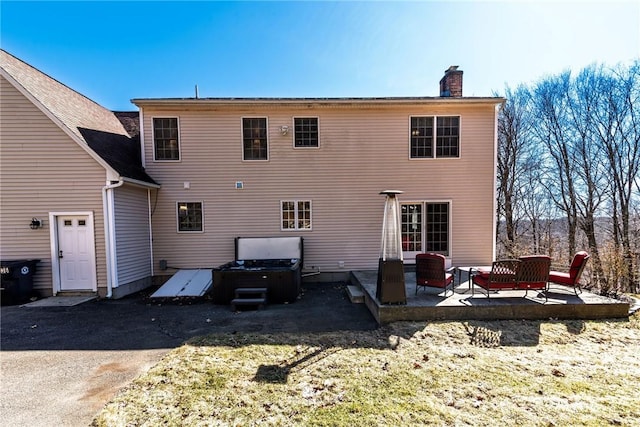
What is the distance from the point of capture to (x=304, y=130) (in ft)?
30.5

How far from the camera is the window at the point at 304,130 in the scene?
927cm

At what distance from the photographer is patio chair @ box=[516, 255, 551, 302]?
5.74m

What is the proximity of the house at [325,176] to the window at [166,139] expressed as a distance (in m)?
0.03

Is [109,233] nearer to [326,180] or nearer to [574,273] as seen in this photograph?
[326,180]

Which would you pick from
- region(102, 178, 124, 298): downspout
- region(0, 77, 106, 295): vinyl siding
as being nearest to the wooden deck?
region(102, 178, 124, 298): downspout

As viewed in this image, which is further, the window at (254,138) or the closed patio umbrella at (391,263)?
the window at (254,138)

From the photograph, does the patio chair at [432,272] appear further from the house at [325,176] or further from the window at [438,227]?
the window at [438,227]

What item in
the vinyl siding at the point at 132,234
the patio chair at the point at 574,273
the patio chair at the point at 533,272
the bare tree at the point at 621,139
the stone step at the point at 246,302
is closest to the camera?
the patio chair at the point at 533,272

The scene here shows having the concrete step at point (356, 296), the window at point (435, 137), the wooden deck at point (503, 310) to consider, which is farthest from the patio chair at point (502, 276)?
the window at point (435, 137)

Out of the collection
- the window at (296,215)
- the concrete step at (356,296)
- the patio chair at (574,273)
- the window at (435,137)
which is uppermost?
the window at (435,137)

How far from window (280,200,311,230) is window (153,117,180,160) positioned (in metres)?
4.01

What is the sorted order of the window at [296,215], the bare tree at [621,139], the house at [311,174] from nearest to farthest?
the house at [311,174], the window at [296,215], the bare tree at [621,139]

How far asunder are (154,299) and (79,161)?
4.26 metres

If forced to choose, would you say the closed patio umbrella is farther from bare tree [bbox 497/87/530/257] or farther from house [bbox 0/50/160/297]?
bare tree [bbox 497/87/530/257]
